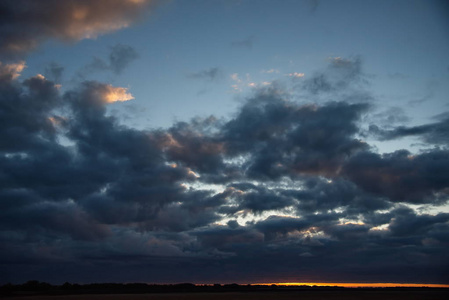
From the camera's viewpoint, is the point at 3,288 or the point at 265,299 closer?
the point at 265,299

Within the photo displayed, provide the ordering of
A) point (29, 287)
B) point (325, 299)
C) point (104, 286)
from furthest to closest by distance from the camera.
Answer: point (104, 286)
point (29, 287)
point (325, 299)

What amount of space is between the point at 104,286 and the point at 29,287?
31.6 metres

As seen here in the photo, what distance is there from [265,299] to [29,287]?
89.0 m

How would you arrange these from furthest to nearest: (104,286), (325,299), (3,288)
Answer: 1. (104,286)
2. (3,288)
3. (325,299)

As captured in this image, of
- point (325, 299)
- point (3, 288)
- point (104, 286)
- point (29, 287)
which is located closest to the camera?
point (325, 299)

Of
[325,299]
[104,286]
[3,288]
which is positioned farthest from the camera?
[104,286]

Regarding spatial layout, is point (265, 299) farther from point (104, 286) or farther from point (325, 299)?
point (104, 286)

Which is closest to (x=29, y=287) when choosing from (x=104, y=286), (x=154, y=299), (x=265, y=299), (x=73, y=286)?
(x=73, y=286)

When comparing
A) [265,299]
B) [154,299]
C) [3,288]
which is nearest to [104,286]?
[3,288]

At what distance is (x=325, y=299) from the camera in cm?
7712

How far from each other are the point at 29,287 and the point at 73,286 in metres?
14.4

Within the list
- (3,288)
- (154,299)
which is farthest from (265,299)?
(3,288)

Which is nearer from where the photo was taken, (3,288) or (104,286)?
(3,288)

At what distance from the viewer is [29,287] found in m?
122
